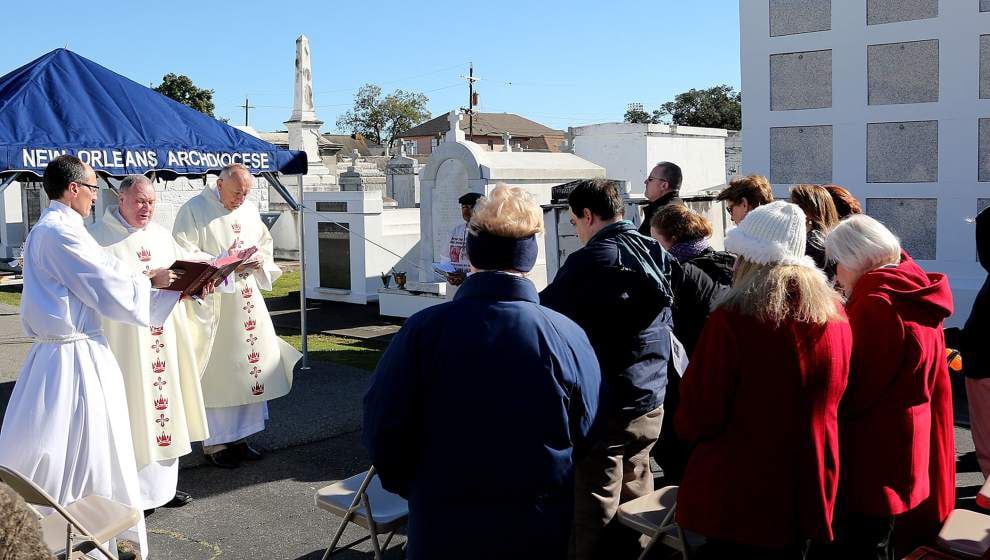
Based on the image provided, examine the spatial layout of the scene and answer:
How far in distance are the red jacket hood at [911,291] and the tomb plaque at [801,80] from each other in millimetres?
6688

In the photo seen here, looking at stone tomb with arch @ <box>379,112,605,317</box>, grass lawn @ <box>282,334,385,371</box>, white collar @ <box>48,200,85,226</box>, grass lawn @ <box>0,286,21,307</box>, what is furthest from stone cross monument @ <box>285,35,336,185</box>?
white collar @ <box>48,200,85,226</box>

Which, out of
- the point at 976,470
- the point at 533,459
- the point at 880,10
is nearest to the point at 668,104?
the point at 880,10

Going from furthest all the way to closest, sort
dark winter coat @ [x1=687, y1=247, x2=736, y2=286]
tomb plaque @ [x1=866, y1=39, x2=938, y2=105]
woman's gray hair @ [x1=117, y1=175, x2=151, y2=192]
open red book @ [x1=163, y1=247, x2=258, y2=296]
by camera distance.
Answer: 1. tomb plaque @ [x1=866, y1=39, x2=938, y2=105]
2. woman's gray hair @ [x1=117, y1=175, x2=151, y2=192]
3. open red book @ [x1=163, y1=247, x2=258, y2=296]
4. dark winter coat @ [x1=687, y1=247, x2=736, y2=286]

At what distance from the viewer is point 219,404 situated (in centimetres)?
631

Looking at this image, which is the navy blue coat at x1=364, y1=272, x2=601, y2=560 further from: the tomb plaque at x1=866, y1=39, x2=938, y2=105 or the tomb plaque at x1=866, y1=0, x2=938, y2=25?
the tomb plaque at x1=866, y1=0, x2=938, y2=25

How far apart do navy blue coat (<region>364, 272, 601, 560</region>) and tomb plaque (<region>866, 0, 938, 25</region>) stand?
26.2 feet

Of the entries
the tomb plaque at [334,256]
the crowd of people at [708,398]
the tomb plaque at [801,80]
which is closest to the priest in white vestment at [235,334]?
the crowd of people at [708,398]

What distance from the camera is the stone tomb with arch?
38.0 ft

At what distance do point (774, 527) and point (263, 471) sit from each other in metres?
4.11

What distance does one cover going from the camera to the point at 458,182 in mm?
11930

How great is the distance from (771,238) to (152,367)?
3995 millimetres

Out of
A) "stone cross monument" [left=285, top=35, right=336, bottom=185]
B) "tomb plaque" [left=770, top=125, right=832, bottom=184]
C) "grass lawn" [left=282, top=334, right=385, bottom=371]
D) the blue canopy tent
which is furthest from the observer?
"stone cross monument" [left=285, top=35, right=336, bottom=185]

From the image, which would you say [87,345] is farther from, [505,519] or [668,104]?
[668,104]

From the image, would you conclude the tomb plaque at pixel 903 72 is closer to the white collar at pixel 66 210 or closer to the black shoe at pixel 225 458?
the black shoe at pixel 225 458
